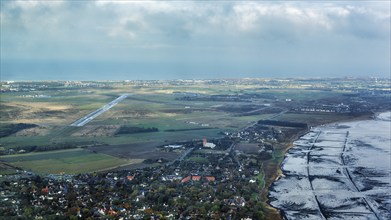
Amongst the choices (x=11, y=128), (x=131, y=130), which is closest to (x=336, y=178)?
(x=131, y=130)

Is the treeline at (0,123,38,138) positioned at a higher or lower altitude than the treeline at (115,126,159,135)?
higher

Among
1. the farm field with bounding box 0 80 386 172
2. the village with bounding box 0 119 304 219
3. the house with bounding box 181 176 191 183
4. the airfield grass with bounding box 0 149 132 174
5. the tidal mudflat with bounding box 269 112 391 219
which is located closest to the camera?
the village with bounding box 0 119 304 219

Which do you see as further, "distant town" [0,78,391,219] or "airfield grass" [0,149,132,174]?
"airfield grass" [0,149,132,174]

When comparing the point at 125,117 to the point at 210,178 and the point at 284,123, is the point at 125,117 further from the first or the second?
the point at 210,178

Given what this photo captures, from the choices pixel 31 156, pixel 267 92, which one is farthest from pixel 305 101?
pixel 31 156

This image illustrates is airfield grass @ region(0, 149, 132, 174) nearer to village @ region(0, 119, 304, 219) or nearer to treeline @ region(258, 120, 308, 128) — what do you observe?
village @ region(0, 119, 304, 219)

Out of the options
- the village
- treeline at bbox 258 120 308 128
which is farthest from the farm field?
the village

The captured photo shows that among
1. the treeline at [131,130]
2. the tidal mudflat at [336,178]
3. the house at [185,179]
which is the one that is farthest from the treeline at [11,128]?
the tidal mudflat at [336,178]
